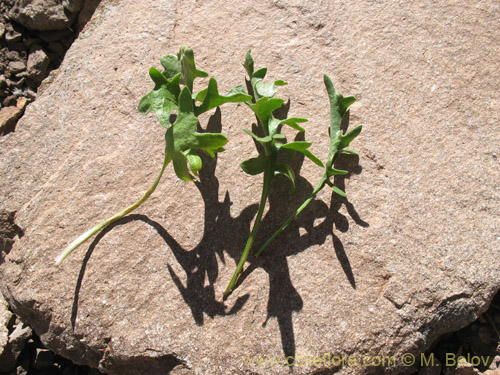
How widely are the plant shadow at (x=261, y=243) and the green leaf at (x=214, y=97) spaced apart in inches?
12.6

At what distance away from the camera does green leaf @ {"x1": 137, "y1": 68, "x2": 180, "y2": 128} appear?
1819 millimetres

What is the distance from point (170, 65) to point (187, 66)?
68mm

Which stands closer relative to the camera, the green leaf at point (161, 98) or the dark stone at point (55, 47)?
the green leaf at point (161, 98)

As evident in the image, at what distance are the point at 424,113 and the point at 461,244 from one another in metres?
0.56

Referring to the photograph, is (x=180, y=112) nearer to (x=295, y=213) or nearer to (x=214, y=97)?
(x=214, y=97)

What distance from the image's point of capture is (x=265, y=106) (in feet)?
5.86

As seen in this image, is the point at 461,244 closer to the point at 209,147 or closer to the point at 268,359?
the point at 268,359

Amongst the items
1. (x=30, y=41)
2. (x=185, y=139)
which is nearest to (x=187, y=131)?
(x=185, y=139)

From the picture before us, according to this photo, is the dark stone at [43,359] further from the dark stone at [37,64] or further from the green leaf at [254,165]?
the dark stone at [37,64]

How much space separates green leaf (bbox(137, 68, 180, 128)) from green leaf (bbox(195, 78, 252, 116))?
101 mm

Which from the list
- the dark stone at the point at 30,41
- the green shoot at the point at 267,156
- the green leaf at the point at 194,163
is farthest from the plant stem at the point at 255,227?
the dark stone at the point at 30,41

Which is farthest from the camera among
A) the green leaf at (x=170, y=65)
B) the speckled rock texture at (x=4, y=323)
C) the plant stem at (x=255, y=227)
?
the speckled rock texture at (x=4, y=323)

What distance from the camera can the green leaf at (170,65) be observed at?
6.27ft

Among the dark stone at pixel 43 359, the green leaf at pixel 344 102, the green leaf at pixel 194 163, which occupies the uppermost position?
the green leaf at pixel 194 163
